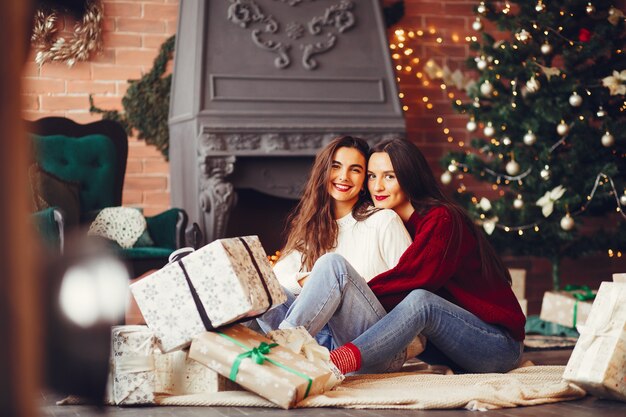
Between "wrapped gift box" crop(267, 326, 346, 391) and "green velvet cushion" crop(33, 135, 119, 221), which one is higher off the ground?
"green velvet cushion" crop(33, 135, 119, 221)

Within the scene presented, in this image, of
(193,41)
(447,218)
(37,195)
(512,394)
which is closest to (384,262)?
(447,218)

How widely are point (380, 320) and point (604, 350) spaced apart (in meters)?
0.64

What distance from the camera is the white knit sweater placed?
2.82 metres

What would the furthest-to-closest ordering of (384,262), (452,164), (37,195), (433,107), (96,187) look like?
(433,107) < (452,164) < (96,187) < (37,195) < (384,262)

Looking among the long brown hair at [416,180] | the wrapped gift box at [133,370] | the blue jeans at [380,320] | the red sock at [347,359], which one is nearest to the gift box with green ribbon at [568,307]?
the long brown hair at [416,180]

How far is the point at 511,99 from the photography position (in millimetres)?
4535

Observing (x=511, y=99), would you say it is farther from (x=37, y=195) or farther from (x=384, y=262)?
(x=37, y=195)

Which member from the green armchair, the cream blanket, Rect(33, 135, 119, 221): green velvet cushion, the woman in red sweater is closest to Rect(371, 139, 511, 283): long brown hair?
the woman in red sweater

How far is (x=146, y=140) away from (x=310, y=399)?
277cm

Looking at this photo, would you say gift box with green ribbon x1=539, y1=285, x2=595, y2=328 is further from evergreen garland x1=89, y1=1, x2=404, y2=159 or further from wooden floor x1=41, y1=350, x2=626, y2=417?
evergreen garland x1=89, y1=1, x2=404, y2=159

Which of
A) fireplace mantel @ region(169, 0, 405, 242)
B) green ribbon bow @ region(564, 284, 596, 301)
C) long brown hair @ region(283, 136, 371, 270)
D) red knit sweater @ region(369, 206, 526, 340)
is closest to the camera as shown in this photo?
red knit sweater @ region(369, 206, 526, 340)

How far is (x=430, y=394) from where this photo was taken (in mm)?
2393

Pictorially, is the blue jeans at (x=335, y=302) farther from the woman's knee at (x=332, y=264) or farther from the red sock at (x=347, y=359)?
the red sock at (x=347, y=359)

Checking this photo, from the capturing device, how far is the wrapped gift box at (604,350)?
7.48 ft
